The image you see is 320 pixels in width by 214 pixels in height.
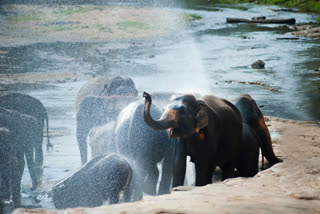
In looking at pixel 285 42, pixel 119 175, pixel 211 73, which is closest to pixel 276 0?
pixel 285 42

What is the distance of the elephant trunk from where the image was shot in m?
5.48

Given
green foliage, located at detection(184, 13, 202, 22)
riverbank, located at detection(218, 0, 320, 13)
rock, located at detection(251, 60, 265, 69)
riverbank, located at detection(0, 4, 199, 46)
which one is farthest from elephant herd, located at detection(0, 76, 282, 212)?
riverbank, located at detection(218, 0, 320, 13)

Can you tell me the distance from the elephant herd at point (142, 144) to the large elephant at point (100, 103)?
19mm

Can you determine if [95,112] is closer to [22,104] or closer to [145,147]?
[22,104]

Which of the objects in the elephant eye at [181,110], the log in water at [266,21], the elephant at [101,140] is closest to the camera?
the elephant eye at [181,110]

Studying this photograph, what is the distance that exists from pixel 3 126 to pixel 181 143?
2.74 meters

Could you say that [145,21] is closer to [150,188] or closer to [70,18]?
[70,18]

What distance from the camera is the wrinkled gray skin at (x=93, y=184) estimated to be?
5.73m

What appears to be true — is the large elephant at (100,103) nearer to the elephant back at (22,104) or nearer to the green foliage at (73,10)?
the elephant back at (22,104)

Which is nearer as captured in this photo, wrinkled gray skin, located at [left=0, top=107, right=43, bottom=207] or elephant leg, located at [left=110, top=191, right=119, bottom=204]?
elephant leg, located at [left=110, top=191, right=119, bottom=204]

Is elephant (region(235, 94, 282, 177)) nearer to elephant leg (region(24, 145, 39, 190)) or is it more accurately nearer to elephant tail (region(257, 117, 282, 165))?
elephant tail (region(257, 117, 282, 165))

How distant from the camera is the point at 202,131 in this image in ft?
19.9

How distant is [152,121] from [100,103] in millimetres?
3110

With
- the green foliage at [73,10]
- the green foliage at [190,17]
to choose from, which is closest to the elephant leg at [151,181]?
the green foliage at [73,10]
